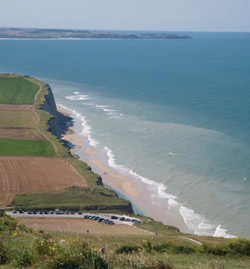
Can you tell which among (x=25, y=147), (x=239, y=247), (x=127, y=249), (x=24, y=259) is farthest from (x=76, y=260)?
(x=25, y=147)

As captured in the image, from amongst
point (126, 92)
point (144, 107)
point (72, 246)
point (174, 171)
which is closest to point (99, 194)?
point (174, 171)

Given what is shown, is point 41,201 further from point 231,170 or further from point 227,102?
point 227,102

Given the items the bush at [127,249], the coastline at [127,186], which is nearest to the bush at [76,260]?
the bush at [127,249]

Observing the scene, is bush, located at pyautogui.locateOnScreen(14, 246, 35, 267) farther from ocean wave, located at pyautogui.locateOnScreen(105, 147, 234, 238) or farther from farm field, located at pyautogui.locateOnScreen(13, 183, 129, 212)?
ocean wave, located at pyautogui.locateOnScreen(105, 147, 234, 238)

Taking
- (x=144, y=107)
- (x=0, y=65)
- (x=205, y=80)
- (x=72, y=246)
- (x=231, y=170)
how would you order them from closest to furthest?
(x=72, y=246) → (x=231, y=170) → (x=144, y=107) → (x=205, y=80) → (x=0, y=65)

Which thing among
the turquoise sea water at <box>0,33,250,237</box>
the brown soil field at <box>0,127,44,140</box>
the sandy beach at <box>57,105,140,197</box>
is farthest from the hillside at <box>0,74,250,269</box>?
the turquoise sea water at <box>0,33,250,237</box>

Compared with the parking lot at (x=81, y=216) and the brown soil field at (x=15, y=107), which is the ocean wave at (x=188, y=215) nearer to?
the parking lot at (x=81, y=216)
